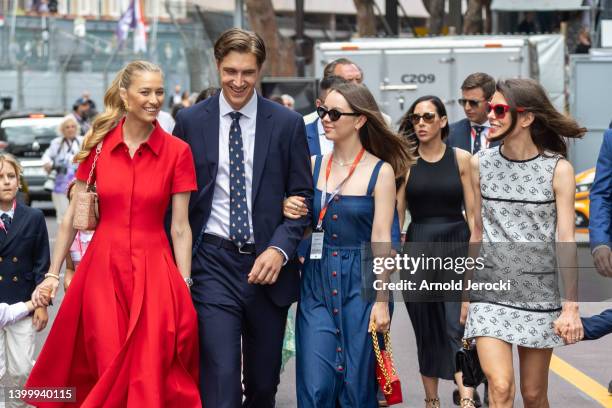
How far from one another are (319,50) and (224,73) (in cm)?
1772

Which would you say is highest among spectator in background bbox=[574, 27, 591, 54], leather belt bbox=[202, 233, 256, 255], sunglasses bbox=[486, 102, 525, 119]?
spectator in background bbox=[574, 27, 591, 54]

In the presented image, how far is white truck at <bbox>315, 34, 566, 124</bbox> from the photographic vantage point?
76.7 ft

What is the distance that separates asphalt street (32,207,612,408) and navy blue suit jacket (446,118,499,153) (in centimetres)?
132

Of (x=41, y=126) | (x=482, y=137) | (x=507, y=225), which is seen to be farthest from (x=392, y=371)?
(x=41, y=126)

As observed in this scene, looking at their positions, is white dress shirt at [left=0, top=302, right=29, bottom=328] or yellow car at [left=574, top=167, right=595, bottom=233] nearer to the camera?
white dress shirt at [left=0, top=302, right=29, bottom=328]

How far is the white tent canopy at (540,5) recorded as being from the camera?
25.8m

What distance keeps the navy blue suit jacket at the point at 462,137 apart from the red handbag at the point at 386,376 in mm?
3156

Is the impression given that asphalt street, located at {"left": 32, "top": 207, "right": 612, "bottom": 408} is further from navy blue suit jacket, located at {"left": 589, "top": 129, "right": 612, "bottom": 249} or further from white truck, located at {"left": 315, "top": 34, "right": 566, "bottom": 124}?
white truck, located at {"left": 315, "top": 34, "right": 566, "bottom": 124}

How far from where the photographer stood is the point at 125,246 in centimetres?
657

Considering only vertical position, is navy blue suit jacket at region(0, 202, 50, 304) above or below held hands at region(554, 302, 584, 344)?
above

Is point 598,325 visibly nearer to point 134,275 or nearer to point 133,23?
point 134,275

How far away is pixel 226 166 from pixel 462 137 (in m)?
3.22

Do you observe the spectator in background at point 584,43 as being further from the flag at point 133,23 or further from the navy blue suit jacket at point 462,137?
the navy blue suit jacket at point 462,137

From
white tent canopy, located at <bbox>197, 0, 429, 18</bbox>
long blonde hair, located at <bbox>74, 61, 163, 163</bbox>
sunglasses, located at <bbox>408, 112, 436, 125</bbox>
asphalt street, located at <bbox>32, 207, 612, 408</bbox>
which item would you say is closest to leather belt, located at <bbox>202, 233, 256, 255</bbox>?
long blonde hair, located at <bbox>74, 61, 163, 163</bbox>
